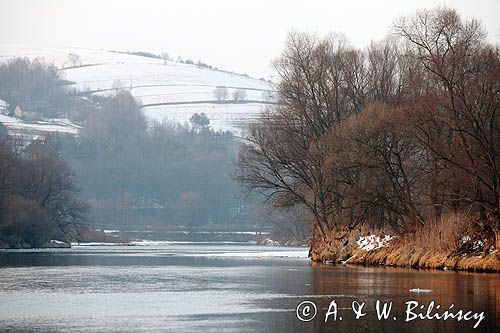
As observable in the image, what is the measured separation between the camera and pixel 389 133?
187ft

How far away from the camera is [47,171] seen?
4434 inches

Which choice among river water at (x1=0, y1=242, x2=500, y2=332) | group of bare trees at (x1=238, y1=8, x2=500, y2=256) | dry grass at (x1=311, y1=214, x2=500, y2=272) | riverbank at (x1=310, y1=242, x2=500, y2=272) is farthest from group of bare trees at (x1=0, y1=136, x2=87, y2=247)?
dry grass at (x1=311, y1=214, x2=500, y2=272)

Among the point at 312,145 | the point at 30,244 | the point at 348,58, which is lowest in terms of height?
the point at 30,244

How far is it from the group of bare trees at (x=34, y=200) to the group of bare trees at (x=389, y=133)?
35.4m

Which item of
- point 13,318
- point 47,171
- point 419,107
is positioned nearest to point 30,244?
point 47,171

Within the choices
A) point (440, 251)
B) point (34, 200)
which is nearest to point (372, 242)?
point (440, 251)

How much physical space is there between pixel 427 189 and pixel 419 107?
5517 millimetres

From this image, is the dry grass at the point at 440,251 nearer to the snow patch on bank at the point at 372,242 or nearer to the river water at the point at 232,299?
the snow patch on bank at the point at 372,242

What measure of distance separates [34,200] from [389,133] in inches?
2358

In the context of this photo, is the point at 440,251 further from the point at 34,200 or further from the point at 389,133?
the point at 34,200

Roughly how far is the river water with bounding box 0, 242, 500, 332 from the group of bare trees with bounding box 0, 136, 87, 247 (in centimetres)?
5069

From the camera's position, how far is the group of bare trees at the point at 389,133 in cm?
Result: 5022

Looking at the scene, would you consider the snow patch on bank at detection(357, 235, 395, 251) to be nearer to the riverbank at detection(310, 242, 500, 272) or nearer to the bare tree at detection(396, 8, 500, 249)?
the riverbank at detection(310, 242, 500, 272)

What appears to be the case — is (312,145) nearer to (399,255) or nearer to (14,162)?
(399,255)
